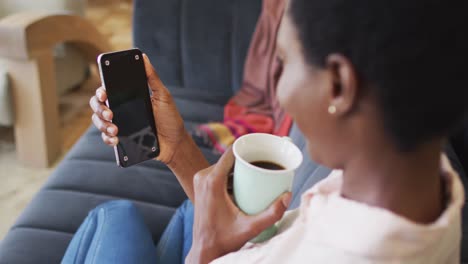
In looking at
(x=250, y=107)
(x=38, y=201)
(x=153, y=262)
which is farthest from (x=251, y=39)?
(x=153, y=262)

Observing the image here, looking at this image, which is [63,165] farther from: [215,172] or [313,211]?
[313,211]

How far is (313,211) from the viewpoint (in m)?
0.55

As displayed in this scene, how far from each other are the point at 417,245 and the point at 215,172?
334mm

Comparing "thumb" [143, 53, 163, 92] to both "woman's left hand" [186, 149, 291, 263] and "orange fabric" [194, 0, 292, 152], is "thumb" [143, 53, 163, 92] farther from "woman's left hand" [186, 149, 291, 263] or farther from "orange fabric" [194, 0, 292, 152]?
"orange fabric" [194, 0, 292, 152]

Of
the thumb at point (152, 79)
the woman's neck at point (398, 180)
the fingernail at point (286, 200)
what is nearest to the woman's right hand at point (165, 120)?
the thumb at point (152, 79)

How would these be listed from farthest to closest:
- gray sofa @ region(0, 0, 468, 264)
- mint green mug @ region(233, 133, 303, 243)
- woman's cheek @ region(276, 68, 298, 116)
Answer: gray sofa @ region(0, 0, 468, 264), mint green mug @ region(233, 133, 303, 243), woman's cheek @ region(276, 68, 298, 116)

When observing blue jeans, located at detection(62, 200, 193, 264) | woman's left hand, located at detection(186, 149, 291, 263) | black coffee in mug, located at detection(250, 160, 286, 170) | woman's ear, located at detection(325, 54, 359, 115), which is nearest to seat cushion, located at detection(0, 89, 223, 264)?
blue jeans, located at detection(62, 200, 193, 264)

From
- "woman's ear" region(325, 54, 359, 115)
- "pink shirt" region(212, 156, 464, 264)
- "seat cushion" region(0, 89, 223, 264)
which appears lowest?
"seat cushion" region(0, 89, 223, 264)

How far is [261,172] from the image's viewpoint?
61 centimetres

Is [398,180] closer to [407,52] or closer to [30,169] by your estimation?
[407,52]

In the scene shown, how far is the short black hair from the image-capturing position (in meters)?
0.40

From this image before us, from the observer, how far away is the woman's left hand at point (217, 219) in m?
0.69

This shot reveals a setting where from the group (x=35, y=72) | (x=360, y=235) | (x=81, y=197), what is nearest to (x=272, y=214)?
(x=360, y=235)

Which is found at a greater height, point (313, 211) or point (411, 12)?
point (411, 12)
